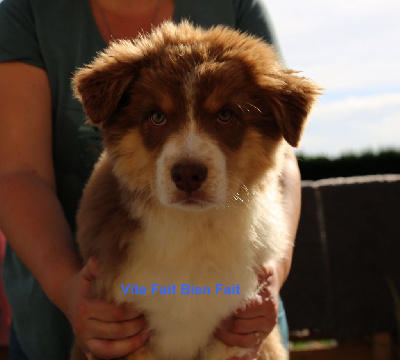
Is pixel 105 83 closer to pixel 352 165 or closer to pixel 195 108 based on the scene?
pixel 195 108

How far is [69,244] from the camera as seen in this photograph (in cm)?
248

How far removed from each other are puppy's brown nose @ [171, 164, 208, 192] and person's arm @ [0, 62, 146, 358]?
534 millimetres

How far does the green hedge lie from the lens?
329 inches

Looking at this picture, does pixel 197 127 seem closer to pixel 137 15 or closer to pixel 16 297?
pixel 137 15

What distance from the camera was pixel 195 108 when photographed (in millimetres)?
2152

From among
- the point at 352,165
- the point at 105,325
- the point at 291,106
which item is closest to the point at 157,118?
the point at 291,106

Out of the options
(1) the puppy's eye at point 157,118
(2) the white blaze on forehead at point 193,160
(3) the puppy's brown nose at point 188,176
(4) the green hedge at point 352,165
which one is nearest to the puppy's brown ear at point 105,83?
(1) the puppy's eye at point 157,118

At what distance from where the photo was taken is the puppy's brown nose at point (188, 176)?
6.62ft

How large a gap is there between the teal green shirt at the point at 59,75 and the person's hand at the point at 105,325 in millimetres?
601

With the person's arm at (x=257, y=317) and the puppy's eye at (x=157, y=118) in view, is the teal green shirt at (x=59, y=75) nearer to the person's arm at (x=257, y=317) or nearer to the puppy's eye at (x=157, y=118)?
the puppy's eye at (x=157, y=118)

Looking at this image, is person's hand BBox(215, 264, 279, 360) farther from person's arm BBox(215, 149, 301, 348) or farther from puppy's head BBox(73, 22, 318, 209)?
puppy's head BBox(73, 22, 318, 209)

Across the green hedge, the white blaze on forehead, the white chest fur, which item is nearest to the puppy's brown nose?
the white blaze on forehead

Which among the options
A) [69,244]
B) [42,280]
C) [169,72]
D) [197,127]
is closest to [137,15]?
[169,72]

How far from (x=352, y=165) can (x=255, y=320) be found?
21.5 ft
